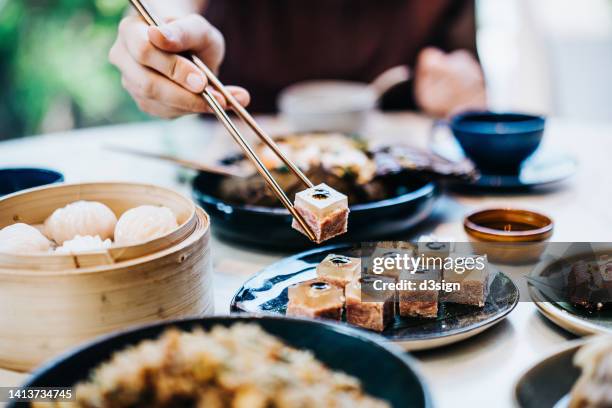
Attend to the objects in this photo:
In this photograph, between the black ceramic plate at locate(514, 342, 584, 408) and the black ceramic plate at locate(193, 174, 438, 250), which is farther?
the black ceramic plate at locate(193, 174, 438, 250)

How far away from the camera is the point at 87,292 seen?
1012 mm

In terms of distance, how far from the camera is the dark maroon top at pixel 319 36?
321 centimetres

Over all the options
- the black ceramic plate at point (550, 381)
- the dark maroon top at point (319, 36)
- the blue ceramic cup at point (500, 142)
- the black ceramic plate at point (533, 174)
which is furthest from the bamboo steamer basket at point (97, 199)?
the dark maroon top at point (319, 36)

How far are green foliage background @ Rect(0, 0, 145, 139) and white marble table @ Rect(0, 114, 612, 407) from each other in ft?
6.38

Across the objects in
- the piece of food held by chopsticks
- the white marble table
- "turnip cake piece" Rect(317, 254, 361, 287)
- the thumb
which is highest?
the thumb

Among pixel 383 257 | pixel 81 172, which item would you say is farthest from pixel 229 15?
pixel 383 257

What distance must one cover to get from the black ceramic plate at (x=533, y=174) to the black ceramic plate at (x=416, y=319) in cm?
64

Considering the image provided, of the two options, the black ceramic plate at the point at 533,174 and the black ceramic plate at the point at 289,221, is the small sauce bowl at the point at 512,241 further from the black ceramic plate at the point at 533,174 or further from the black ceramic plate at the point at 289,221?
the black ceramic plate at the point at 533,174

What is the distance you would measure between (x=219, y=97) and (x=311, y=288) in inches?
18.1

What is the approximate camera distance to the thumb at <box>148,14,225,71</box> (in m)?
1.35

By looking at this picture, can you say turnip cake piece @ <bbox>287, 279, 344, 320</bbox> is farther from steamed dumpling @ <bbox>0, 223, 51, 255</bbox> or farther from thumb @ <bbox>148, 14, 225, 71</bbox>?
thumb @ <bbox>148, 14, 225, 71</bbox>

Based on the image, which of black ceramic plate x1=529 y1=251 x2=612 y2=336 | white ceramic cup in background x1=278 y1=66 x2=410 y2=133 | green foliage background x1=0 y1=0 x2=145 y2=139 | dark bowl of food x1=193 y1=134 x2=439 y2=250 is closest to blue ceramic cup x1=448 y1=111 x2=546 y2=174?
dark bowl of food x1=193 y1=134 x2=439 y2=250

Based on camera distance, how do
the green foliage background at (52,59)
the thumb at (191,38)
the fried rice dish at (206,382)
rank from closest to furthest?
the fried rice dish at (206,382) < the thumb at (191,38) < the green foliage background at (52,59)

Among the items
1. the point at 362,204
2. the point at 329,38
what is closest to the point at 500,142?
the point at 362,204
